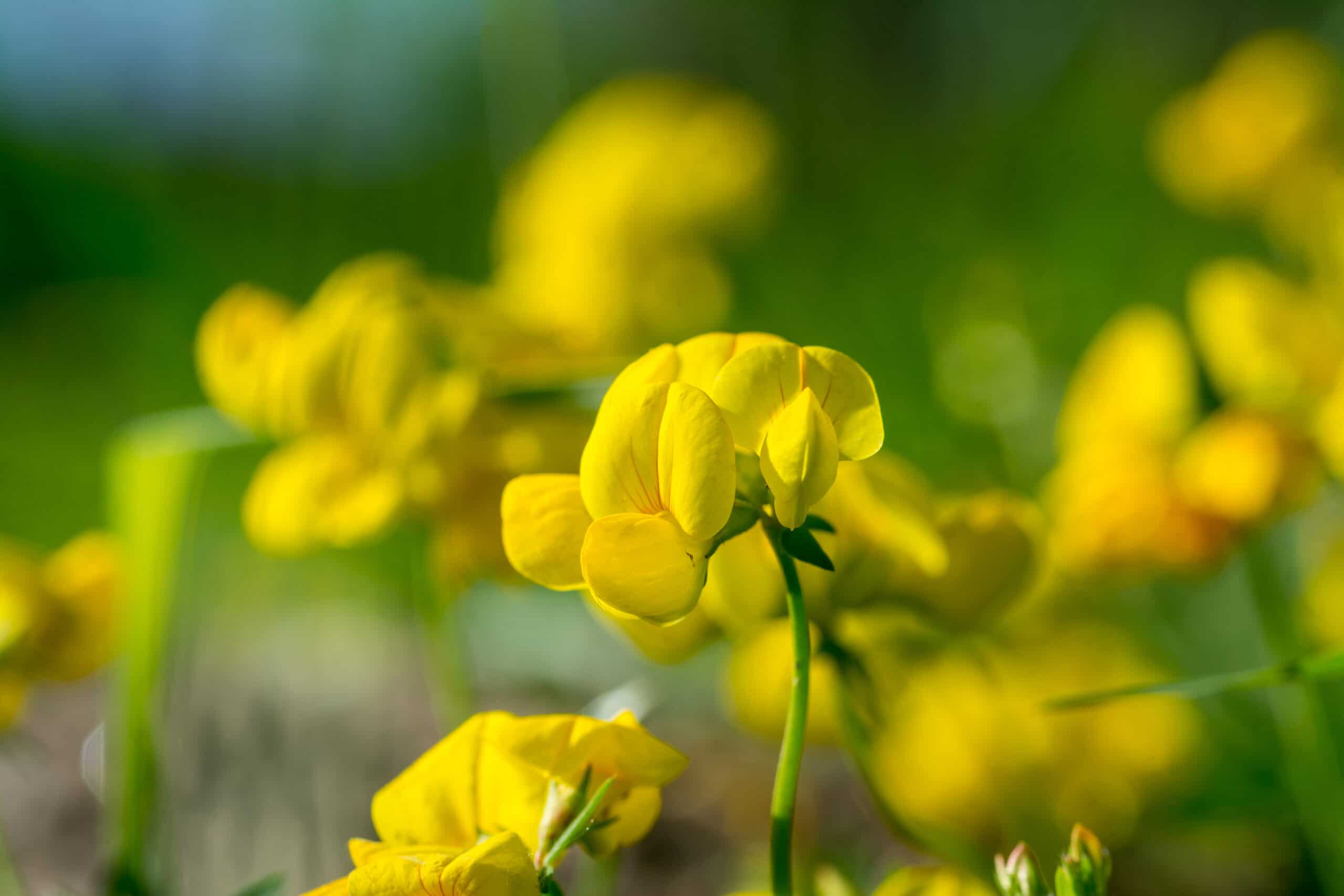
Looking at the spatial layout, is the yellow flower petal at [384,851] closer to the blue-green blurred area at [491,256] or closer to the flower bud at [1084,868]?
the flower bud at [1084,868]

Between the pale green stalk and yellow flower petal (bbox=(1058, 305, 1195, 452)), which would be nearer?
the pale green stalk

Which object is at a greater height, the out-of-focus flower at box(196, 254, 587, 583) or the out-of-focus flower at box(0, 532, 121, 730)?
the out-of-focus flower at box(196, 254, 587, 583)

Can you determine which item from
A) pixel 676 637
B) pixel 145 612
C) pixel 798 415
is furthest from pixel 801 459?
pixel 145 612

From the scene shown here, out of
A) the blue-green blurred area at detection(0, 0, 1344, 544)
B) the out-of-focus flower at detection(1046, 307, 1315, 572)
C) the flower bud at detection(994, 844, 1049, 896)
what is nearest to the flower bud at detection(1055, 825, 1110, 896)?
the flower bud at detection(994, 844, 1049, 896)

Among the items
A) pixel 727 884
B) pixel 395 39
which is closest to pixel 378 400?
pixel 727 884

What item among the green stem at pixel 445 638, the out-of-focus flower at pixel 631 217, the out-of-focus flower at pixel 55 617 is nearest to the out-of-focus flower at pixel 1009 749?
the green stem at pixel 445 638

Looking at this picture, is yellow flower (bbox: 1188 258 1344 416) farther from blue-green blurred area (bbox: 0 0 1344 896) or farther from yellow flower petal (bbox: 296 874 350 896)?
yellow flower petal (bbox: 296 874 350 896)
